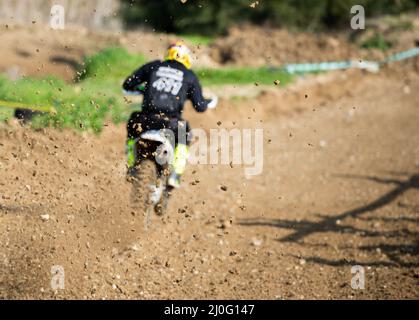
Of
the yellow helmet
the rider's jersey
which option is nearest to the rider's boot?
the rider's jersey

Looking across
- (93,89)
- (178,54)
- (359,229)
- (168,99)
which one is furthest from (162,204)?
(93,89)

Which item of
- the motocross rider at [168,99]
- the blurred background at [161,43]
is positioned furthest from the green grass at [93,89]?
the motocross rider at [168,99]

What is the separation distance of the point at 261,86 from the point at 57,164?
388 inches

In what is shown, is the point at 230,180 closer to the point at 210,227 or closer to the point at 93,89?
the point at 210,227

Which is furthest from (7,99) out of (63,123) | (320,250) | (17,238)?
(320,250)

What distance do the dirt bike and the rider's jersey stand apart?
1.15 feet

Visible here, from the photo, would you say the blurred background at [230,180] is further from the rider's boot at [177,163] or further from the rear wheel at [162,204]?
the rider's boot at [177,163]

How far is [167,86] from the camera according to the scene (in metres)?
7.92

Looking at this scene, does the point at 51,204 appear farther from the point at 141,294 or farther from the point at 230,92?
the point at 230,92

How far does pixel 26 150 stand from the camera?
29.9ft

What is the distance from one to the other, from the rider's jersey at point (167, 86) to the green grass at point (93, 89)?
1017 millimetres

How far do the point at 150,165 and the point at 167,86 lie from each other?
0.99 m

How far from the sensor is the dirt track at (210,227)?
6.69 m

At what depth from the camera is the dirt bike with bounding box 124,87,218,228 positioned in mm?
7477
